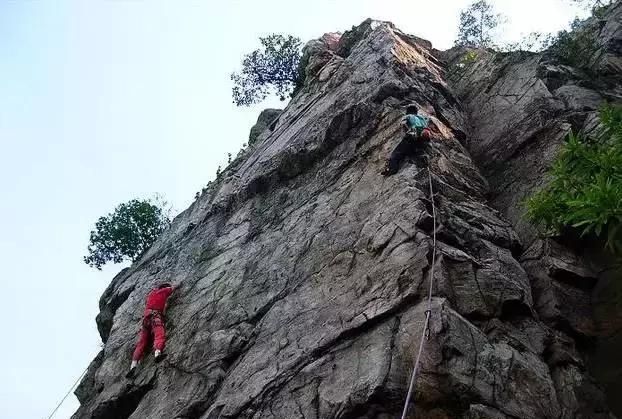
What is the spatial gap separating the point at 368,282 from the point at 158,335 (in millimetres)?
5660

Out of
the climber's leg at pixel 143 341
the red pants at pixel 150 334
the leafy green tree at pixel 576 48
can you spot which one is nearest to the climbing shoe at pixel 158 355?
the red pants at pixel 150 334

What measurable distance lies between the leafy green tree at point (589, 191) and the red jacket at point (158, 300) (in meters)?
8.59

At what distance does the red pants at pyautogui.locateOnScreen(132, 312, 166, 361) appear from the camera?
12065 mm

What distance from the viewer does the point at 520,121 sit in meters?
13.2

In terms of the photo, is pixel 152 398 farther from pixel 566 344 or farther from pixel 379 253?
pixel 566 344

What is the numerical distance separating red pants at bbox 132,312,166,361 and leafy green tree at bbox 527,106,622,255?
26.6 feet

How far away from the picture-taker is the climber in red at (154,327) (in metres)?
12.0

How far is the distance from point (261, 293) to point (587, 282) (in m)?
5.97

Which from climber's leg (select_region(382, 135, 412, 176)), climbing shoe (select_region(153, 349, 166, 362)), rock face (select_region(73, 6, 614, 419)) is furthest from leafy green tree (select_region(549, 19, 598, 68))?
climbing shoe (select_region(153, 349, 166, 362))

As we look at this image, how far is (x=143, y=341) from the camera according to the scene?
12.5m

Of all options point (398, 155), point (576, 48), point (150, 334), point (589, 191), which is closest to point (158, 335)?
point (150, 334)

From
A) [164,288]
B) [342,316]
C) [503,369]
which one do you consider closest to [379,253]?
[342,316]

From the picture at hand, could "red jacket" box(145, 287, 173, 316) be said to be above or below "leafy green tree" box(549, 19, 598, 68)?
below

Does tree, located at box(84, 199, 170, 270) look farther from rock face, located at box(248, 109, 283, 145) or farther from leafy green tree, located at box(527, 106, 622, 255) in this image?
leafy green tree, located at box(527, 106, 622, 255)
